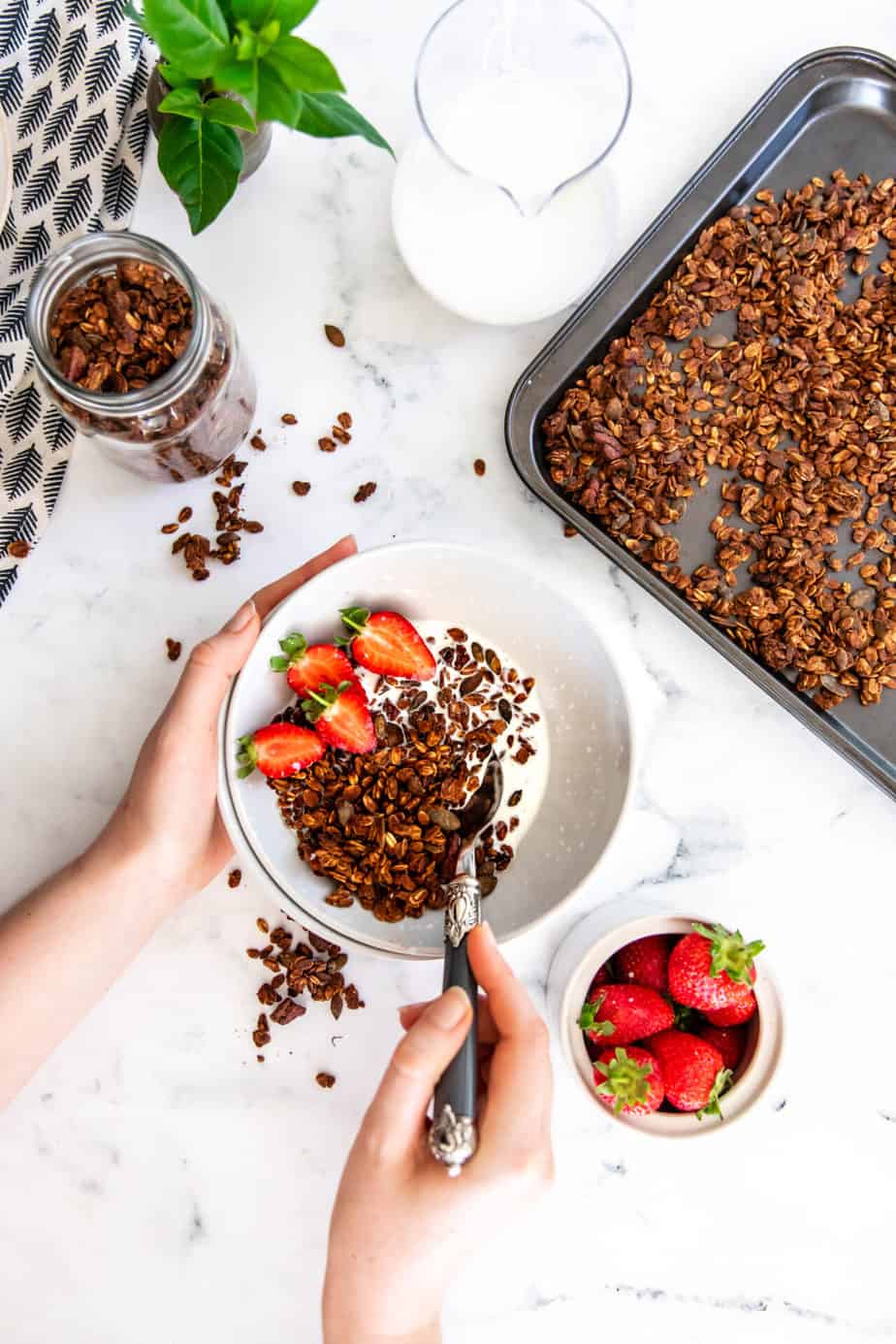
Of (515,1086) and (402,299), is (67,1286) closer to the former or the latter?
(515,1086)

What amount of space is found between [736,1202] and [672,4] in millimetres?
1212

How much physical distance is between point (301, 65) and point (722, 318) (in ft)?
1.54

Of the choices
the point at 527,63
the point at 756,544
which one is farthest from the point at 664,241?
the point at 756,544

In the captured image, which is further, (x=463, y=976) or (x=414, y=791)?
(x=414, y=791)

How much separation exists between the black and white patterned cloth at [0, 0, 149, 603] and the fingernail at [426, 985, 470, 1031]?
Answer: 0.63 metres

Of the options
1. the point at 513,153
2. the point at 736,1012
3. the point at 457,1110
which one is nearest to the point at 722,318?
the point at 513,153

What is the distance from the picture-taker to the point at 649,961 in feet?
3.23

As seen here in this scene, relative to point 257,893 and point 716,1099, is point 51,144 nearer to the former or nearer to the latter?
point 257,893

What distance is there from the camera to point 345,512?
1.06 meters

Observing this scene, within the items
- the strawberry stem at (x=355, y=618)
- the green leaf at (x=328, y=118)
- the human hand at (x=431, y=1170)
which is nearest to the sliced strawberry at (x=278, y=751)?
the strawberry stem at (x=355, y=618)

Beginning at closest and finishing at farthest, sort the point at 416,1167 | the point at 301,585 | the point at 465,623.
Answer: the point at 416,1167, the point at 301,585, the point at 465,623

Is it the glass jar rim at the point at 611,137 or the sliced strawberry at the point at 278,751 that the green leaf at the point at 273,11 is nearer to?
the glass jar rim at the point at 611,137

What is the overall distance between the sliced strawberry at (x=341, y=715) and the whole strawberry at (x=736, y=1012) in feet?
1.32

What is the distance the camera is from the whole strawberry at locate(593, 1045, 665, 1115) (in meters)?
0.91
